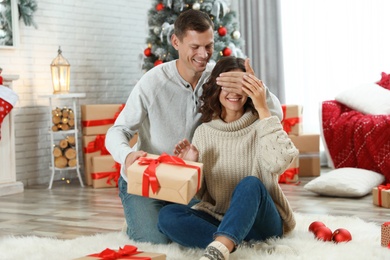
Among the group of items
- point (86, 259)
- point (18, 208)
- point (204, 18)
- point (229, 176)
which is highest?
→ point (204, 18)

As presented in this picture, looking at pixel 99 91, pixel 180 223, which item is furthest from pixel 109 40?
pixel 180 223

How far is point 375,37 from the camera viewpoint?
19.2 ft

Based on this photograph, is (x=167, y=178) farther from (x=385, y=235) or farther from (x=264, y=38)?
(x=264, y=38)

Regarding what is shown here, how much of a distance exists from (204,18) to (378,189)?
5.58 feet

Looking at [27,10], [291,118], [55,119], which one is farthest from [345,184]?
[27,10]

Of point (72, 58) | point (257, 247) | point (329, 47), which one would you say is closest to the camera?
point (257, 247)

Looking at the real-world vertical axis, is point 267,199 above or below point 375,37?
below

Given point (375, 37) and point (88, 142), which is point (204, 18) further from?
point (375, 37)

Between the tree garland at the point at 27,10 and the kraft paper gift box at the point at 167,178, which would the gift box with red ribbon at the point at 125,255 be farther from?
the tree garland at the point at 27,10

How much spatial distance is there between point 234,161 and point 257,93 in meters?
0.29

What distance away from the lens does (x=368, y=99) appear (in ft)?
17.0

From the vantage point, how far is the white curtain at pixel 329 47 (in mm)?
5867

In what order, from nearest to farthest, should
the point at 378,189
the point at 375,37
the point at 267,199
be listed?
the point at 267,199 → the point at 378,189 → the point at 375,37

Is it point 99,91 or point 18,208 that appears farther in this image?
point 99,91
